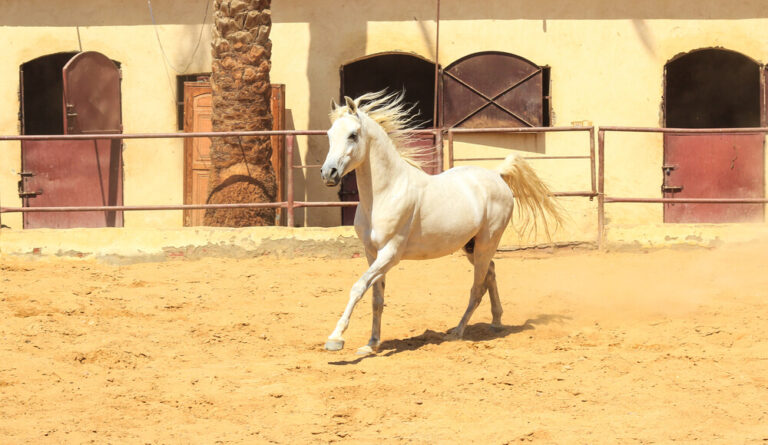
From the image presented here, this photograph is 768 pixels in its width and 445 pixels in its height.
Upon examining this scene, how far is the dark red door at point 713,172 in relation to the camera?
42.8ft

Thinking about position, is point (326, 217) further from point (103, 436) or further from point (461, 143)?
point (103, 436)

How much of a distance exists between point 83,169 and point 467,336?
A: 7.30 metres

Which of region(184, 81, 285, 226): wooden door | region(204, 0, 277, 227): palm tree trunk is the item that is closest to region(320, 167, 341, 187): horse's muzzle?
region(204, 0, 277, 227): palm tree trunk

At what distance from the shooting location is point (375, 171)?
22.8 feet

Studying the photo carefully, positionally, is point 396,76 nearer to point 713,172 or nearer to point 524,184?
point 713,172

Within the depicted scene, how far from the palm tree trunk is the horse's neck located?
5188mm

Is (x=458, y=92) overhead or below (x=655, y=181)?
overhead

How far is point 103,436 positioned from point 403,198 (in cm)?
275

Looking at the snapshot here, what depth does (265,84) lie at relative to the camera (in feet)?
40.4

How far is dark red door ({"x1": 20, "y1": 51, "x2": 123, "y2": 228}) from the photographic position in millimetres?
13000

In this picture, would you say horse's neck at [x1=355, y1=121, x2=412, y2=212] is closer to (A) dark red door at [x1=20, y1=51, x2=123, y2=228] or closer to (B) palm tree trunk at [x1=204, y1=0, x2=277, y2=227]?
(B) palm tree trunk at [x1=204, y1=0, x2=277, y2=227]

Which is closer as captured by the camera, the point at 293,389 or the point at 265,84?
the point at 293,389

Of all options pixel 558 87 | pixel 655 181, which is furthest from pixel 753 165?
pixel 558 87

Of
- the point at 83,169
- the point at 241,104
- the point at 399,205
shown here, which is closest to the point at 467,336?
the point at 399,205
